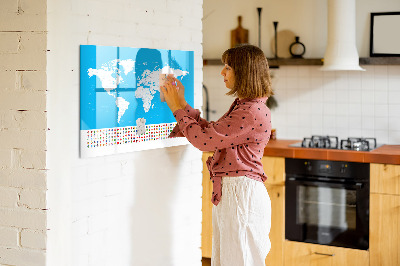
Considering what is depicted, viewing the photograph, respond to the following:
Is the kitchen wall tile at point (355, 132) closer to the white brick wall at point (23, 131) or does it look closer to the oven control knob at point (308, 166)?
the oven control knob at point (308, 166)

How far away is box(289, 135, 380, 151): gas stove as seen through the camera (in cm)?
435

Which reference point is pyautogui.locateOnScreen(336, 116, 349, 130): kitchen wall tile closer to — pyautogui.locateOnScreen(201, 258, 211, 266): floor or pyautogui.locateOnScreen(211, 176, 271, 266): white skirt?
pyautogui.locateOnScreen(201, 258, 211, 266): floor

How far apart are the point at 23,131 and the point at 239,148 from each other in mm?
980

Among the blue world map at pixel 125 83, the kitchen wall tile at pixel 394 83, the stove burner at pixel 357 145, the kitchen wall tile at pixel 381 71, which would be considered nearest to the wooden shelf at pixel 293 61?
the kitchen wall tile at pixel 381 71

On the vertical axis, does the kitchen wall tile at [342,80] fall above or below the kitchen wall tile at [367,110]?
above

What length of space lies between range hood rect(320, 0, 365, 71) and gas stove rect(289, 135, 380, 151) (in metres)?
0.53

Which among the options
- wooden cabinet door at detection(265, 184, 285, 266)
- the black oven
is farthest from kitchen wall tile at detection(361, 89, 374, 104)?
wooden cabinet door at detection(265, 184, 285, 266)

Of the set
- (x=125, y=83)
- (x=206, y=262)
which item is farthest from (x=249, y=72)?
(x=206, y=262)

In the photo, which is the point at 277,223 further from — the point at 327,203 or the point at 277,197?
the point at 327,203

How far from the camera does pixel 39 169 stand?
232cm

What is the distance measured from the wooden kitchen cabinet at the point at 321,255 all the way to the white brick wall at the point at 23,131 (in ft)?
8.22

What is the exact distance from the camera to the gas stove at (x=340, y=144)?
4.35 m

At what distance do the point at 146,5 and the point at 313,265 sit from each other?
246 cm

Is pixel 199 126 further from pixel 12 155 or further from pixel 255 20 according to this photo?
pixel 255 20
